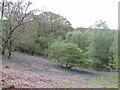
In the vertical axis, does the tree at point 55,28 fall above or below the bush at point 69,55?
above

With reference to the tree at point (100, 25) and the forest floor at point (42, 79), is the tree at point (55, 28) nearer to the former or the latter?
the tree at point (100, 25)

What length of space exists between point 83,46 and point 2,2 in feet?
38.6

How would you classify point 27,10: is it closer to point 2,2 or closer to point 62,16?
point 2,2

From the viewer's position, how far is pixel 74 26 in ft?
103

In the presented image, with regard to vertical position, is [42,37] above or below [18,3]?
below

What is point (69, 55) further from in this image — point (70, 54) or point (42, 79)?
point (42, 79)

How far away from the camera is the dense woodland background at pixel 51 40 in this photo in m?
12.8

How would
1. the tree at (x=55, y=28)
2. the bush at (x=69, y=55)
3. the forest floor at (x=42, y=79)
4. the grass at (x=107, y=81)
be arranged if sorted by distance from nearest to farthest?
the forest floor at (x=42, y=79) → the grass at (x=107, y=81) → the bush at (x=69, y=55) → the tree at (x=55, y=28)

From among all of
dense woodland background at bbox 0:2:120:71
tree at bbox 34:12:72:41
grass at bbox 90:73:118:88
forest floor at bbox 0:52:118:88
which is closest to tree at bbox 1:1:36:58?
dense woodland background at bbox 0:2:120:71

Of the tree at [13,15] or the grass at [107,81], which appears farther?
the tree at [13,15]

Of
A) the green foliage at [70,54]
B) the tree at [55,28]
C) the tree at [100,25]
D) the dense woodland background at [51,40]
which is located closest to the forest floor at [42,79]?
the dense woodland background at [51,40]

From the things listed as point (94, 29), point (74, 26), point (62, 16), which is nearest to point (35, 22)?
point (94, 29)

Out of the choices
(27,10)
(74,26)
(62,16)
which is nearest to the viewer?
(27,10)

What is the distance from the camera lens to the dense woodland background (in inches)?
502
